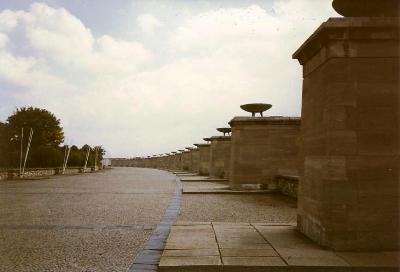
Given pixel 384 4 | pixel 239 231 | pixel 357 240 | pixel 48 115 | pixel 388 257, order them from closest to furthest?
pixel 388 257
pixel 357 240
pixel 384 4
pixel 239 231
pixel 48 115

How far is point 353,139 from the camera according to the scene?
6.42 m

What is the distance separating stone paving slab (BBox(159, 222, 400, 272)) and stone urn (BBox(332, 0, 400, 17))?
3.90m

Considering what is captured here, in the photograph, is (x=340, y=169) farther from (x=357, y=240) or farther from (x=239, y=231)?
(x=239, y=231)

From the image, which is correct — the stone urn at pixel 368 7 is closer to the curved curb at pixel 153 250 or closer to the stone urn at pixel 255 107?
the curved curb at pixel 153 250

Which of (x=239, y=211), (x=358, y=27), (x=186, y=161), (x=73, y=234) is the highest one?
(x=358, y=27)

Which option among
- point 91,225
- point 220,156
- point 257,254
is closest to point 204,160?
point 220,156

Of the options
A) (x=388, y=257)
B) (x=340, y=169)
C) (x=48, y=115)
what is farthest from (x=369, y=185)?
(x=48, y=115)

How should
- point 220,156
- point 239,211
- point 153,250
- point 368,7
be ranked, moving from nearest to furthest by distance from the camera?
point 153,250, point 368,7, point 239,211, point 220,156

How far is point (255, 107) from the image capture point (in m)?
22.3

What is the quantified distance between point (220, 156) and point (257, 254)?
84.2 feet

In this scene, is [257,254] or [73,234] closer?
[257,254]

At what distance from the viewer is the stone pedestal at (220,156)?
30.9 metres

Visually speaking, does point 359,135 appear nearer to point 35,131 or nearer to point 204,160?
point 204,160

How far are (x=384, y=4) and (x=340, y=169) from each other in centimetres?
285
